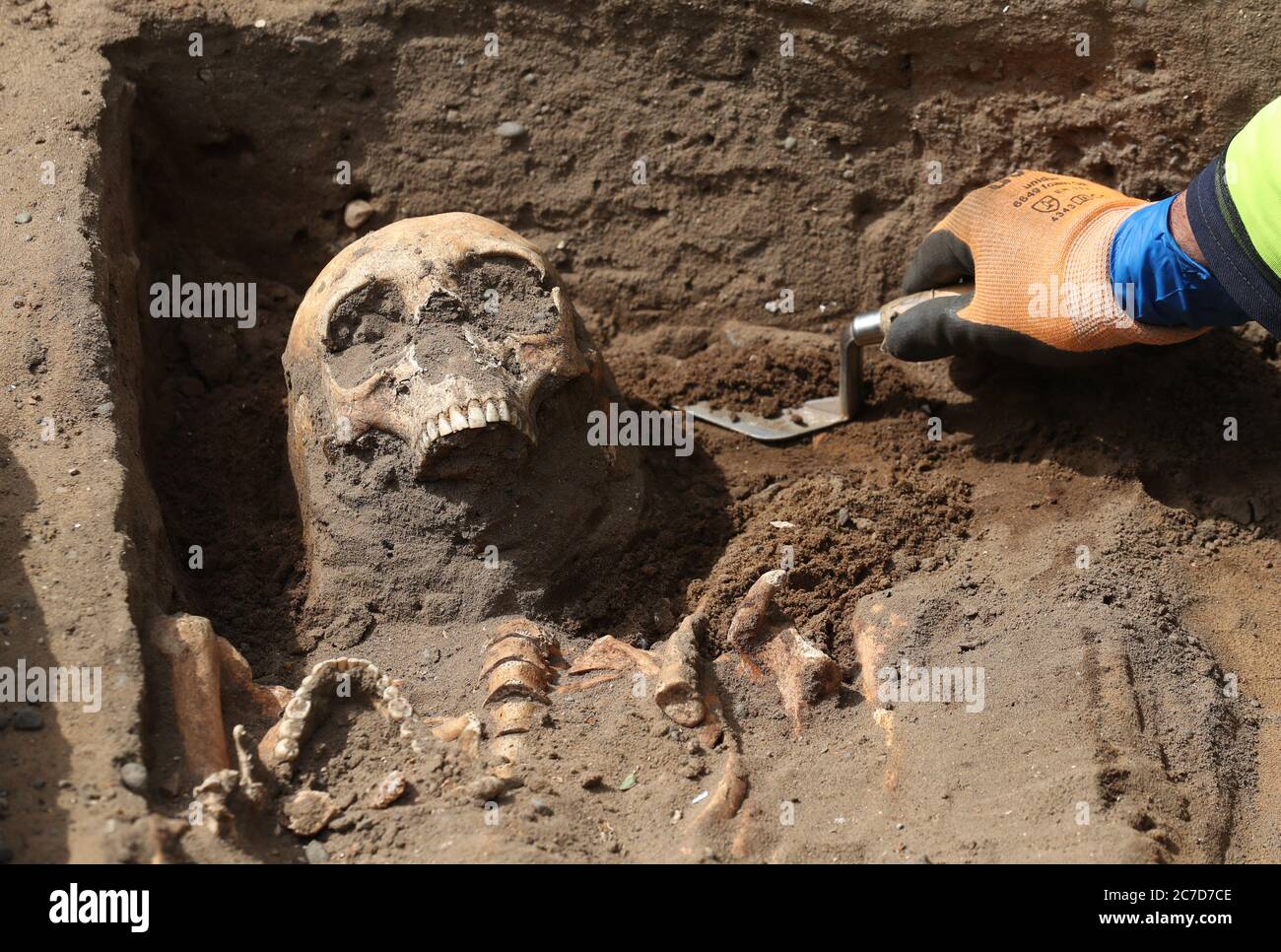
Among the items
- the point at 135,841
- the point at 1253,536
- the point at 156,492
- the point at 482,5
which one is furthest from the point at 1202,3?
the point at 135,841

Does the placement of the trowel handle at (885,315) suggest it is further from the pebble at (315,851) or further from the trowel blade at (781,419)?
the pebble at (315,851)

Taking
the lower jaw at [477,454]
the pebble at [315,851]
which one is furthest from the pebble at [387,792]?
the lower jaw at [477,454]

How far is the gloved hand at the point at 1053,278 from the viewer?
416cm

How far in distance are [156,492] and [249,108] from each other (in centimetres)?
168

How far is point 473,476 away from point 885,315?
1.65m

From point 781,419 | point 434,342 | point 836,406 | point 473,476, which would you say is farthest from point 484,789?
point 836,406

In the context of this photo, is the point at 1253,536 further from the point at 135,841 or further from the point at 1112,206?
the point at 135,841

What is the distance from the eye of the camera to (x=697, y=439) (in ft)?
17.0

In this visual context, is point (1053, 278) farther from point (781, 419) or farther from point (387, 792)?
point (387, 792)

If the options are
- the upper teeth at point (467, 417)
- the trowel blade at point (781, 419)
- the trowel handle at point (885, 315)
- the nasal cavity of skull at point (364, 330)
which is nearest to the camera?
the upper teeth at point (467, 417)

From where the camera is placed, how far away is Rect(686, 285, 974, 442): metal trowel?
16.1 feet

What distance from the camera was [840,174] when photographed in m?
5.41

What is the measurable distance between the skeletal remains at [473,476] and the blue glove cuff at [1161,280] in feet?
4.65

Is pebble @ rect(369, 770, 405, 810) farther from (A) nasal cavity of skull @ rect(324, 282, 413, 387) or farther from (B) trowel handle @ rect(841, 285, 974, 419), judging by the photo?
(B) trowel handle @ rect(841, 285, 974, 419)
